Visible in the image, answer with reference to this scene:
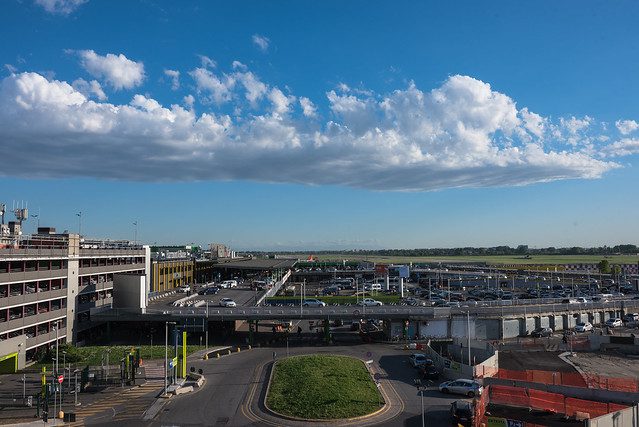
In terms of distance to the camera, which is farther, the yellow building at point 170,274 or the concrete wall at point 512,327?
the yellow building at point 170,274

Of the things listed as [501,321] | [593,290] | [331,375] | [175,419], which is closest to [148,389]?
[175,419]

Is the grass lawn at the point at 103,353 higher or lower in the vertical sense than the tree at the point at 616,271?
lower

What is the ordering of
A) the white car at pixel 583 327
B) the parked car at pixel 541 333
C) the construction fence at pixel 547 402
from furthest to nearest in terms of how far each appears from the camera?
the white car at pixel 583 327 < the parked car at pixel 541 333 < the construction fence at pixel 547 402

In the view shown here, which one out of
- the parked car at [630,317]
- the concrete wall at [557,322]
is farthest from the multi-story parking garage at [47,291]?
the parked car at [630,317]

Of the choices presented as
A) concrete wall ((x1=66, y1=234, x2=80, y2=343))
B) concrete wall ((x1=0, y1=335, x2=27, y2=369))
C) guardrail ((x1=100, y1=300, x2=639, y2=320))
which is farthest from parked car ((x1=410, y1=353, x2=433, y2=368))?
concrete wall ((x1=66, y1=234, x2=80, y2=343))

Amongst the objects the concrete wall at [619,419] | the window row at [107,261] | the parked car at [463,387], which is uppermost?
the window row at [107,261]

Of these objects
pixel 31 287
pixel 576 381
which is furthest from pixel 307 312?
pixel 576 381

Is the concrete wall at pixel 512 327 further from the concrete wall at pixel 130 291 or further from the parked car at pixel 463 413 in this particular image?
the concrete wall at pixel 130 291

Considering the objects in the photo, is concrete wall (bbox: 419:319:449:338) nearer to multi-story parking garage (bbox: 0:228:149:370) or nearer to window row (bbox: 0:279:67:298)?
multi-story parking garage (bbox: 0:228:149:370)
